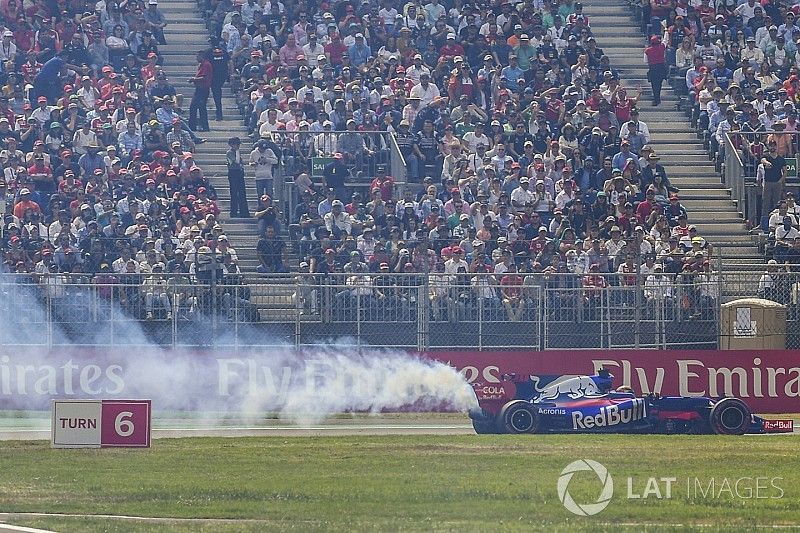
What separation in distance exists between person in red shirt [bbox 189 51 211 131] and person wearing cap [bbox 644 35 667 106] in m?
8.86

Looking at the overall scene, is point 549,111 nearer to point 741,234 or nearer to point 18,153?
point 741,234

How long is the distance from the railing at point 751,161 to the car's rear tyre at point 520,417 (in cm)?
968

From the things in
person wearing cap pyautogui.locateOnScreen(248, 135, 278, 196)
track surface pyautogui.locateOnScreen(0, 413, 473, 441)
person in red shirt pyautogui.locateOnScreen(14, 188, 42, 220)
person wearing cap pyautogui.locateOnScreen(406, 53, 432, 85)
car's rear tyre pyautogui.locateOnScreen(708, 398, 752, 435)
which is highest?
person wearing cap pyautogui.locateOnScreen(406, 53, 432, 85)

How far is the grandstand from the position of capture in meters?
21.8

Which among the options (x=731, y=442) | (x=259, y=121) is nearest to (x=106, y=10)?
(x=259, y=121)

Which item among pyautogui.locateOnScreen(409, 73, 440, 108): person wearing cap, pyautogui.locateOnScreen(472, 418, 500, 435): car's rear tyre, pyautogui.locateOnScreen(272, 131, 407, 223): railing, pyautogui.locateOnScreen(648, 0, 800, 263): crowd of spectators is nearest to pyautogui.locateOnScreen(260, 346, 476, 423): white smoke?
pyautogui.locateOnScreen(472, 418, 500, 435): car's rear tyre

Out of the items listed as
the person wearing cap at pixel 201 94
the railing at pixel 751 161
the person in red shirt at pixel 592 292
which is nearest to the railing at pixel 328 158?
the person wearing cap at pixel 201 94

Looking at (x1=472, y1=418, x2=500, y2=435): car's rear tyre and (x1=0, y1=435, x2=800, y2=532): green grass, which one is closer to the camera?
(x1=0, y1=435, x2=800, y2=532): green grass

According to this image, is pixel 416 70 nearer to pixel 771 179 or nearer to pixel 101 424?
pixel 771 179

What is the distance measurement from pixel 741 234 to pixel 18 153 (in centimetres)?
1285

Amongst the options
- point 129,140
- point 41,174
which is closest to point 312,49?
point 129,140

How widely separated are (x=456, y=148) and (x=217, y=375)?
736 cm

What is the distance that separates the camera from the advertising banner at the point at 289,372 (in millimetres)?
21312

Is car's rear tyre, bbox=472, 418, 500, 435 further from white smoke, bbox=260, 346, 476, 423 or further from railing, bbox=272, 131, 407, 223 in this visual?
railing, bbox=272, 131, 407, 223
